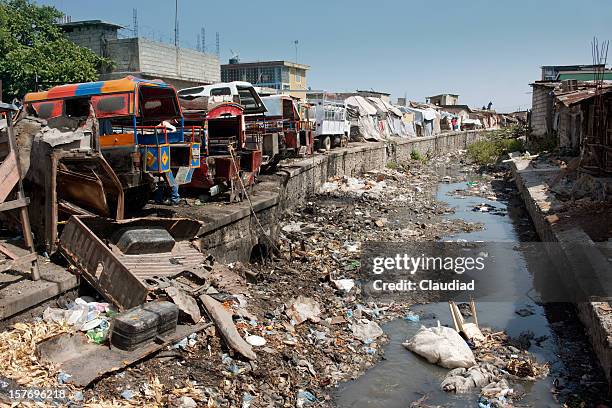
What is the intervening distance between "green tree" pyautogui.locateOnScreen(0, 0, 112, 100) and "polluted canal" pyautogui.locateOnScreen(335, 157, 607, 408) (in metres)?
17.3

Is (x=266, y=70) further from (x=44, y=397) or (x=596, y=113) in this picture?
(x=44, y=397)

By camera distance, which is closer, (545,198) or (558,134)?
(545,198)

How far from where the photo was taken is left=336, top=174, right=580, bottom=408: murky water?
5199 mm

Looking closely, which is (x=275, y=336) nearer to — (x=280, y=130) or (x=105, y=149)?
(x=105, y=149)

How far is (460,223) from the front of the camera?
13.3m

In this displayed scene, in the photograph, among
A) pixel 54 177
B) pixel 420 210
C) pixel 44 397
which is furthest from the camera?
pixel 420 210

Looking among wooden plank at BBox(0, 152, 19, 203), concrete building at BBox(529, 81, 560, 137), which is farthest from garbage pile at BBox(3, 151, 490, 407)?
concrete building at BBox(529, 81, 560, 137)

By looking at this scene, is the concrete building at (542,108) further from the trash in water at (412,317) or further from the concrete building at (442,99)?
the concrete building at (442,99)

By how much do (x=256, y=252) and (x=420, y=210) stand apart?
695 centimetres

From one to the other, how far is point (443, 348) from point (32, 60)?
767 inches

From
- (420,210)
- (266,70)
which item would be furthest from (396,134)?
(420,210)

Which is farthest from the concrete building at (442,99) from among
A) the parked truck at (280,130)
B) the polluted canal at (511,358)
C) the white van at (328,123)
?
the polluted canal at (511,358)

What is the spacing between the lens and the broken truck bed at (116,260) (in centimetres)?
503

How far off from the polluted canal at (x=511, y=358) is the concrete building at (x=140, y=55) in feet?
58.7
